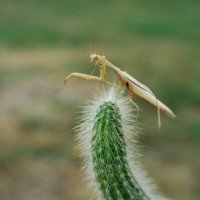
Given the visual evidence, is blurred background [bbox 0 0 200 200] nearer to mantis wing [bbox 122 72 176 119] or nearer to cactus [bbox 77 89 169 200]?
mantis wing [bbox 122 72 176 119]

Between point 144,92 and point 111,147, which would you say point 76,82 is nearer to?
point 144,92

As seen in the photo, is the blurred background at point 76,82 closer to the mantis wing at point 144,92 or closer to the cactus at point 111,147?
the mantis wing at point 144,92

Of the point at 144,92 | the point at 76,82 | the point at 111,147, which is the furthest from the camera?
the point at 76,82

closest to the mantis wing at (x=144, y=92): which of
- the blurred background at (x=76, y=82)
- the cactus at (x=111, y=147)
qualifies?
the cactus at (x=111, y=147)

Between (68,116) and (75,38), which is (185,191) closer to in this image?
(68,116)

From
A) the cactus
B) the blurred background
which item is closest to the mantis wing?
the cactus

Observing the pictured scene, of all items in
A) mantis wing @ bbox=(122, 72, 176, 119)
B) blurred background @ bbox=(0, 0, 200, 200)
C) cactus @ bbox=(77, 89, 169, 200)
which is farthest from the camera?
blurred background @ bbox=(0, 0, 200, 200)

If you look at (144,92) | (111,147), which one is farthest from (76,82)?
(111,147)
